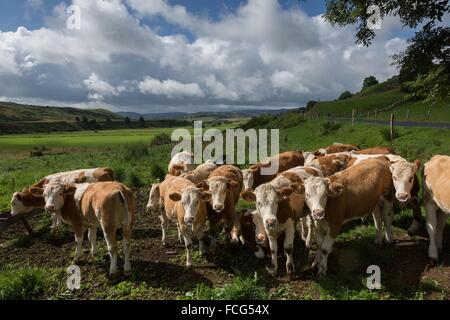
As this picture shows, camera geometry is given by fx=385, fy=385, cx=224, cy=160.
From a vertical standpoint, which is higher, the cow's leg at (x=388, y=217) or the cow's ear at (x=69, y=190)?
the cow's ear at (x=69, y=190)

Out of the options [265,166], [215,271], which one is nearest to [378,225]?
[215,271]

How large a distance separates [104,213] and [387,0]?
29.3ft

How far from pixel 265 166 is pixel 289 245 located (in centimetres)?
507

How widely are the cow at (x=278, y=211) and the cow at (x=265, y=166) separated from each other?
3.27m

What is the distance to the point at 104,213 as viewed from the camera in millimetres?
7625

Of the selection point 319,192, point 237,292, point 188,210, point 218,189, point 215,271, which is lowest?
point 215,271

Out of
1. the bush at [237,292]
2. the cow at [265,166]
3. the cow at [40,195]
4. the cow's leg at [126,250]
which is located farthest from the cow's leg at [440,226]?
the cow at [40,195]

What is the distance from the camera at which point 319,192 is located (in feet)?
23.0

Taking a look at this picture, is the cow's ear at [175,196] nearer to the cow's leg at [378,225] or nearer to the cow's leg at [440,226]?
the cow's leg at [378,225]

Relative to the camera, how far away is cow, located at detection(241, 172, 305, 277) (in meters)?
7.04

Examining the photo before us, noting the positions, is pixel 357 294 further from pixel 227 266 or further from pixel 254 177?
pixel 254 177

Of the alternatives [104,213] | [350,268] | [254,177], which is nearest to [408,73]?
[254,177]

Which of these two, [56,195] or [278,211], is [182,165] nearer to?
[56,195]

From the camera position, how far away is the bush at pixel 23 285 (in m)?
6.73
